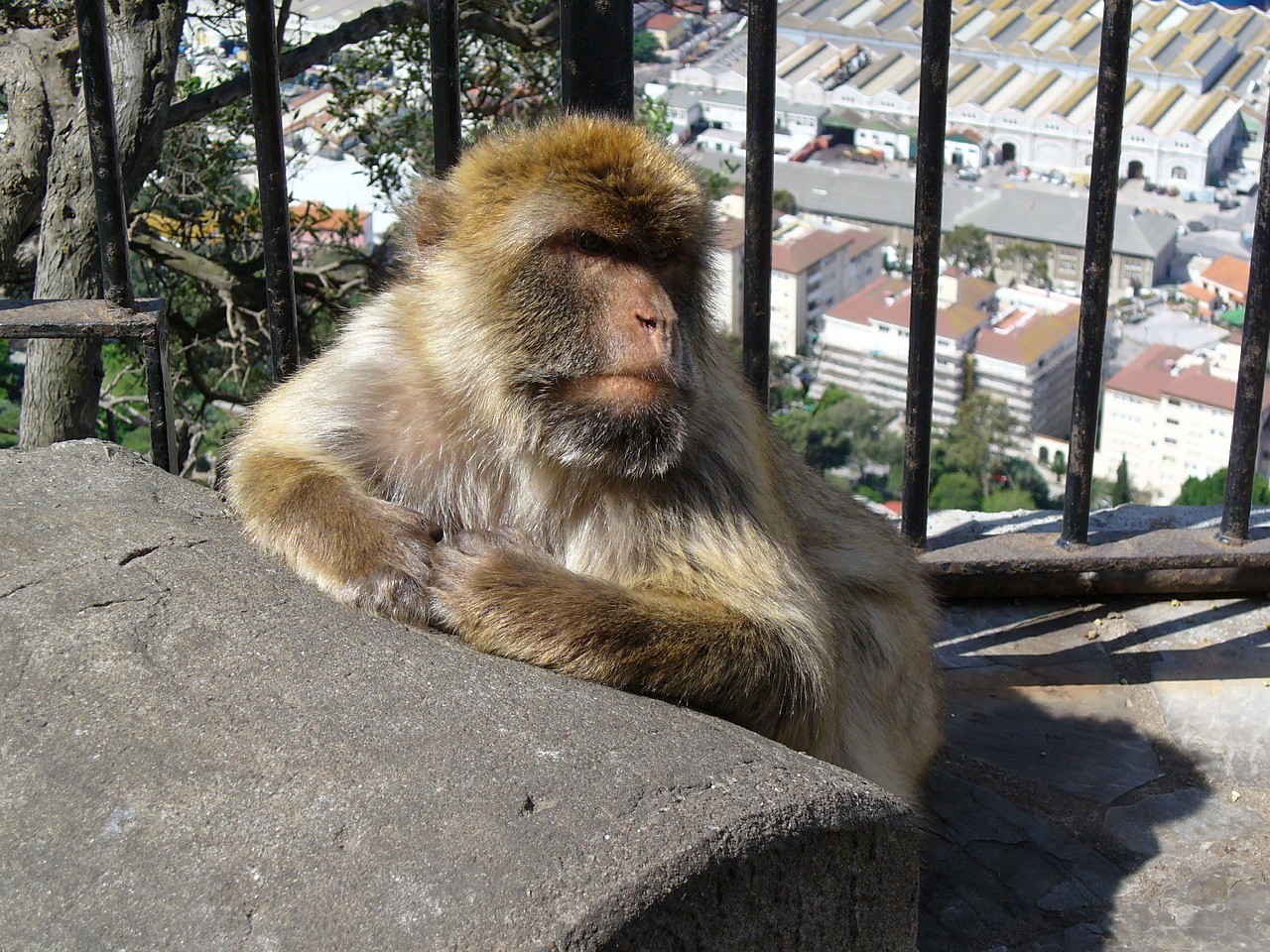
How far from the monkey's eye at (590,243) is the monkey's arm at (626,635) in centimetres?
47

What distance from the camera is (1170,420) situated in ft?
84.2

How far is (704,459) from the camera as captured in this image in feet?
6.94

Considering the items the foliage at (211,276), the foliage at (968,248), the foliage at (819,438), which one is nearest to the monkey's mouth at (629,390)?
the foliage at (211,276)

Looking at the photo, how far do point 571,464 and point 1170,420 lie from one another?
25765 mm

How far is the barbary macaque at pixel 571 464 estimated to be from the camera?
1882 millimetres

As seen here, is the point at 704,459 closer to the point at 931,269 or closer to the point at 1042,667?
the point at 931,269

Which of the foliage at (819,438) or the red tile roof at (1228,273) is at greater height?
the foliage at (819,438)

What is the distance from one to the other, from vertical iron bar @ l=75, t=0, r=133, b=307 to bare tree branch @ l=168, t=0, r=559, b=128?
4.22 metres

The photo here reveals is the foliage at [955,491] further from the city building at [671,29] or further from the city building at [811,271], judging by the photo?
the city building at [671,29]

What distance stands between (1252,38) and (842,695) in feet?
163

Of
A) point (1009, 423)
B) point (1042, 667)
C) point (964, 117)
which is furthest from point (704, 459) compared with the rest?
point (964, 117)

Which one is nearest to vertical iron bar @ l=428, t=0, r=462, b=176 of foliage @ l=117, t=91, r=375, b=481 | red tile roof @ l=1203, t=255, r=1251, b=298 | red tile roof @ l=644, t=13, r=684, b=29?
foliage @ l=117, t=91, r=375, b=481

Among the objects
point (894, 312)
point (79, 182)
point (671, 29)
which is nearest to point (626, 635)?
point (79, 182)

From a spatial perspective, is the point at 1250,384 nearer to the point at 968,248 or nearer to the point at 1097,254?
the point at 1097,254
